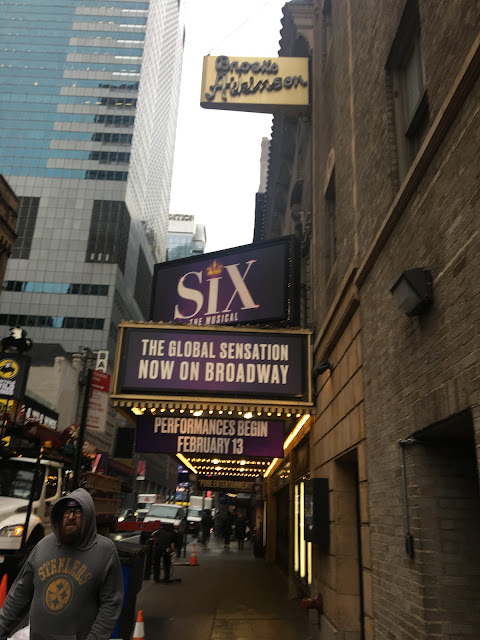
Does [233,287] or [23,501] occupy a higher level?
[233,287]

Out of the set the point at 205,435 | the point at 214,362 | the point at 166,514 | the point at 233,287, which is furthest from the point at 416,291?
the point at 166,514

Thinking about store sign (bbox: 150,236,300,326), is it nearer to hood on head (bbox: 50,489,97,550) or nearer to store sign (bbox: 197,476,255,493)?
hood on head (bbox: 50,489,97,550)

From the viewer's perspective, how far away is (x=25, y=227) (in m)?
90.6

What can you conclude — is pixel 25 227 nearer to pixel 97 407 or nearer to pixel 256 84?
pixel 97 407

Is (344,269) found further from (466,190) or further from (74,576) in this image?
(74,576)

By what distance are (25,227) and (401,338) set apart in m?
94.5

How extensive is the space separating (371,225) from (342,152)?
109 inches

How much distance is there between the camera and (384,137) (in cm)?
662

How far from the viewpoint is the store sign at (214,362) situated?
9680 millimetres

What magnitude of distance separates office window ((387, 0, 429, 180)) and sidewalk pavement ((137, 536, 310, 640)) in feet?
26.3

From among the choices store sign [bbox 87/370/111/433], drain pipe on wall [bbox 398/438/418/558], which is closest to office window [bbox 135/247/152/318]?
store sign [bbox 87/370/111/433]

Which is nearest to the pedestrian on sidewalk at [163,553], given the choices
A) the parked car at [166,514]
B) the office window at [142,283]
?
the parked car at [166,514]

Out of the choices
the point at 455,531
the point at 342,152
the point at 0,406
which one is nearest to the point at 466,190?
the point at 455,531

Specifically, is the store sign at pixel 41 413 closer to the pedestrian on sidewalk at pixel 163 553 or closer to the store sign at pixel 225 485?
the store sign at pixel 225 485
